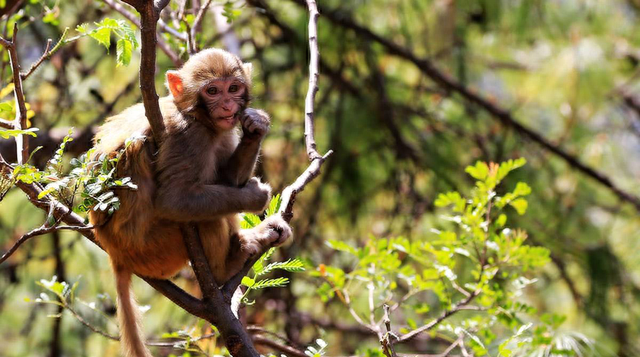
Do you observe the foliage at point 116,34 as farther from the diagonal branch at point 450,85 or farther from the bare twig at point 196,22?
the diagonal branch at point 450,85

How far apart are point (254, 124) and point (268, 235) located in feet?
1.67

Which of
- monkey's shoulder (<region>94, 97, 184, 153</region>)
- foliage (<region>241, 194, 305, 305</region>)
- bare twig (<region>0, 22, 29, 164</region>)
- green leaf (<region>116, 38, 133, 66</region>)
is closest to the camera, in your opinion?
bare twig (<region>0, 22, 29, 164</region>)

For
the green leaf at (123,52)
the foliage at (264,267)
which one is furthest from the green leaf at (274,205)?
the green leaf at (123,52)

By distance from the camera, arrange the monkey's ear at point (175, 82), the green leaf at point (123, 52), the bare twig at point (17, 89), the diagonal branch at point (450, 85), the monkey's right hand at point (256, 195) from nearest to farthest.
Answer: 1. the bare twig at point (17, 89)
2. the green leaf at point (123, 52)
3. the monkey's right hand at point (256, 195)
4. the monkey's ear at point (175, 82)
5. the diagonal branch at point (450, 85)

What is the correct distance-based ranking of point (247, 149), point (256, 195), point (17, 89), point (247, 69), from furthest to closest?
point (247, 69)
point (247, 149)
point (256, 195)
point (17, 89)

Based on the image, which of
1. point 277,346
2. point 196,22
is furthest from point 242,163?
point 277,346

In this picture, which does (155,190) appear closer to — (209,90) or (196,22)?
(209,90)

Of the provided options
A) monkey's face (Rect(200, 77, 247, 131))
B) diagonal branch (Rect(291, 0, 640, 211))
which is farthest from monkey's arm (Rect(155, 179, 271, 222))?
diagonal branch (Rect(291, 0, 640, 211))

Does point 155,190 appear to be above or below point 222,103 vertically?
below

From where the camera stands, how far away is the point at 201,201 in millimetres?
3383

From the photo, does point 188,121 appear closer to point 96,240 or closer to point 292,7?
point 96,240

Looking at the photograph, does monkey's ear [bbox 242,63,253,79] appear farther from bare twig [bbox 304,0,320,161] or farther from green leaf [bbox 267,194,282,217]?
green leaf [bbox 267,194,282,217]

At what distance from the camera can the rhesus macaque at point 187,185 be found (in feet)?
11.0

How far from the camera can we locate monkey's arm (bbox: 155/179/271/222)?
3.34 m
